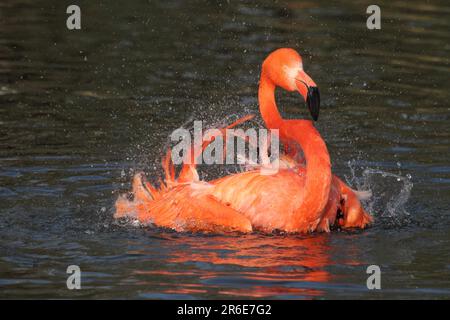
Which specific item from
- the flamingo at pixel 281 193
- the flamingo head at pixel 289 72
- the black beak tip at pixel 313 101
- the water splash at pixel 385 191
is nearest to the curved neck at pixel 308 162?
the flamingo at pixel 281 193

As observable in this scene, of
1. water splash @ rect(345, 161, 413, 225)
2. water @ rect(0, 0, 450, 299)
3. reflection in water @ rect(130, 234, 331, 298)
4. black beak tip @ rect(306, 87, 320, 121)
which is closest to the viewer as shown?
reflection in water @ rect(130, 234, 331, 298)

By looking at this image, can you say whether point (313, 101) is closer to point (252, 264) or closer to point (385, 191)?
point (252, 264)

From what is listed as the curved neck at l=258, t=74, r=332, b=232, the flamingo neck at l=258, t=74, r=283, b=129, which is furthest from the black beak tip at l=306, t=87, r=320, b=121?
the flamingo neck at l=258, t=74, r=283, b=129

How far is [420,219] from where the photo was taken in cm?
937

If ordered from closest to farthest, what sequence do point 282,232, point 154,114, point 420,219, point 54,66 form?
point 282,232
point 420,219
point 154,114
point 54,66

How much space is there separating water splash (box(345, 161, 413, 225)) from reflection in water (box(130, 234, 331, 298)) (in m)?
1.08

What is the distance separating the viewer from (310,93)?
825 centimetres

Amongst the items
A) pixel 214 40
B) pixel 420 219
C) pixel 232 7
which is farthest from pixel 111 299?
pixel 232 7

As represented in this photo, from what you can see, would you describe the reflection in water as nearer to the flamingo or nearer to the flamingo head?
the flamingo

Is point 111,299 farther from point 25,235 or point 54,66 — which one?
point 54,66

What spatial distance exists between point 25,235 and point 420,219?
3.67 metres

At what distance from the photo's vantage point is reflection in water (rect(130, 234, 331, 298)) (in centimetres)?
755

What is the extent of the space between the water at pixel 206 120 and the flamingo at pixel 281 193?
6.0 inches
